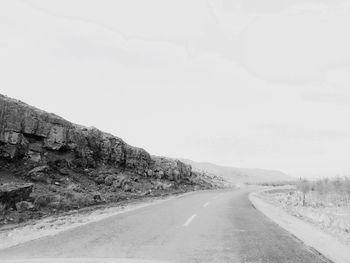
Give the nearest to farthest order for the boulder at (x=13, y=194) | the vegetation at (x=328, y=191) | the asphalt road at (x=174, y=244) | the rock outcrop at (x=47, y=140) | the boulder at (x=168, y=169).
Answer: the asphalt road at (x=174, y=244)
the boulder at (x=13, y=194)
the rock outcrop at (x=47, y=140)
the vegetation at (x=328, y=191)
the boulder at (x=168, y=169)

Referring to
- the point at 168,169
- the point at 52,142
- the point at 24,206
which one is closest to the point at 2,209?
the point at 24,206

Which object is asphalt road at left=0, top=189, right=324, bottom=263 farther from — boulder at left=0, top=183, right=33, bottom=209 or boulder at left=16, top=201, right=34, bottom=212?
boulder at left=0, top=183, right=33, bottom=209

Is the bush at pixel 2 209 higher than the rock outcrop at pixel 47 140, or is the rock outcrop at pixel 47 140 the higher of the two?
the rock outcrop at pixel 47 140

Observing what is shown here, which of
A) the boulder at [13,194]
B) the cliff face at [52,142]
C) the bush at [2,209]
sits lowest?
the bush at [2,209]

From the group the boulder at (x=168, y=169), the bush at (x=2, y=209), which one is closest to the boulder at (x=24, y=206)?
the bush at (x=2, y=209)

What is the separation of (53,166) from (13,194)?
7783 millimetres

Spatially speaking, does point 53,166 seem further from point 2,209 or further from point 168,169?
point 168,169

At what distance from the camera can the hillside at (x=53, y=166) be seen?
1814 cm

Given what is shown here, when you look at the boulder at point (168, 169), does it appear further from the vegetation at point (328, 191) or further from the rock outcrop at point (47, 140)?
the vegetation at point (328, 191)

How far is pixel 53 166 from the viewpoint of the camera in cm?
2495

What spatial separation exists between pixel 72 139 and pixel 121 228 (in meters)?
16.2

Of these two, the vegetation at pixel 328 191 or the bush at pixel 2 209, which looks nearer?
the bush at pixel 2 209

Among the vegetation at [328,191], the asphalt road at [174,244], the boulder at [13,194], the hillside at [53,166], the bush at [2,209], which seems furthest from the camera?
the vegetation at [328,191]

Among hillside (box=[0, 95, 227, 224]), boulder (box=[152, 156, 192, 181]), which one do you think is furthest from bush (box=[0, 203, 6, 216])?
boulder (box=[152, 156, 192, 181])
